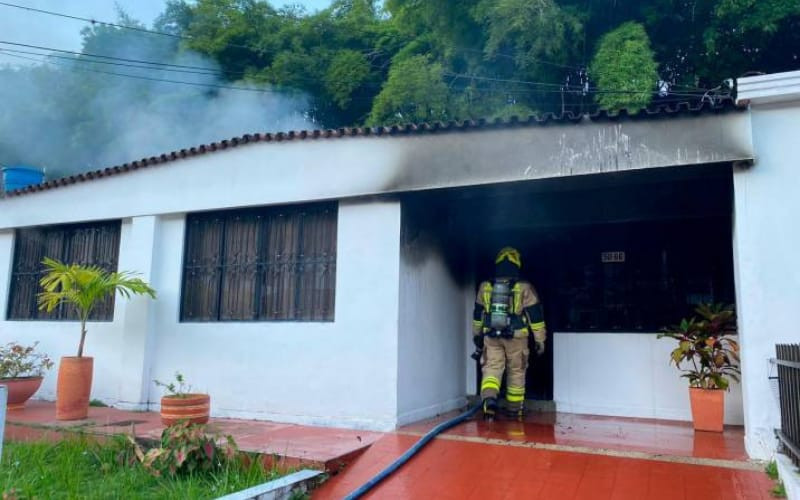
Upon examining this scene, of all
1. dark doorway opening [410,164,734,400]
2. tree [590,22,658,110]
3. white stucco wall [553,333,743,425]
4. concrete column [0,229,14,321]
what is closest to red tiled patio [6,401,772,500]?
white stucco wall [553,333,743,425]

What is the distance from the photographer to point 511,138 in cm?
590

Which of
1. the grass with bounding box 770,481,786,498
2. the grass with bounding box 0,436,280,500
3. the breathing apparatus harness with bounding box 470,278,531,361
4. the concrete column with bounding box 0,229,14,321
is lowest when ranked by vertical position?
the grass with bounding box 0,436,280,500

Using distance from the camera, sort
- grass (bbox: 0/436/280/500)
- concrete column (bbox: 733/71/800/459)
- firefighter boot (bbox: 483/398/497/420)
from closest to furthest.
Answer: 1. grass (bbox: 0/436/280/500)
2. concrete column (bbox: 733/71/800/459)
3. firefighter boot (bbox: 483/398/497/420)

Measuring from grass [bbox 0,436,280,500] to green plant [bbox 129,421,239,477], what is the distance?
0.25 feet

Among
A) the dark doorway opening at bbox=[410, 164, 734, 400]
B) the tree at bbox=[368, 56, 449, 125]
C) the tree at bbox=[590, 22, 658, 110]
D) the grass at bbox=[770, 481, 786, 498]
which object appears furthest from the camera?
the tree at bbox=[368, 56, 449, 125]

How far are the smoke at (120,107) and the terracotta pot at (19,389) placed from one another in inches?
521

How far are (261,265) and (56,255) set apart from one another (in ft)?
13.6

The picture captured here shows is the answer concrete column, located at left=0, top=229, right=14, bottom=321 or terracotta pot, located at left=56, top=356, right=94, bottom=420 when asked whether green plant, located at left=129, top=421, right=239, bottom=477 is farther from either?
concrete column, located at left=0, top=229, right=14, bottom=321

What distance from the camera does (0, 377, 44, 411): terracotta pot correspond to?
755 cm

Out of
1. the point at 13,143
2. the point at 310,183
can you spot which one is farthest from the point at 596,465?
the point at 13,143

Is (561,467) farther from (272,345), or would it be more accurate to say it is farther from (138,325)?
(138,325)

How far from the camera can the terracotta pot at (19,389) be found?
24.8ft

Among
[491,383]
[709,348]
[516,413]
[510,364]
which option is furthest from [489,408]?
[709,348]

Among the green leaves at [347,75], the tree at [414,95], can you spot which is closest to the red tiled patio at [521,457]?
the tree at [414,95]
